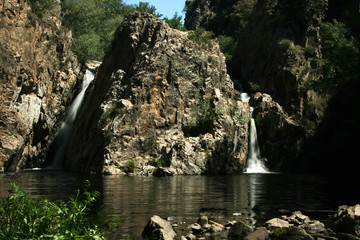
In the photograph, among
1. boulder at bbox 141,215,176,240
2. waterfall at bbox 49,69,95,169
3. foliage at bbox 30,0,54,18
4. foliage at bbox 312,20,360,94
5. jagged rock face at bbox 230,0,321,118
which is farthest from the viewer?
jagged rock face at bbox 230,0,321,118

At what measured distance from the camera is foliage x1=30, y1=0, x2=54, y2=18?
147ft

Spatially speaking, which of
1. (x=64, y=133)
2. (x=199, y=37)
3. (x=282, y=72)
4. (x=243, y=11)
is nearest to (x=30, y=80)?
(x=64, y=133)

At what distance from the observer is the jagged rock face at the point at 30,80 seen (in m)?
35.2

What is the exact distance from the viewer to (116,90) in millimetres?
43812

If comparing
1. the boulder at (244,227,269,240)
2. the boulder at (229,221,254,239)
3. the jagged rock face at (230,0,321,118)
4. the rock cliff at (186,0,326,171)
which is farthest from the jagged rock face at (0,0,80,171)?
the boulder at (244,227,269,240)

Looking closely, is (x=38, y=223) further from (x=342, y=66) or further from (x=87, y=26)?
(x=87, y=26)

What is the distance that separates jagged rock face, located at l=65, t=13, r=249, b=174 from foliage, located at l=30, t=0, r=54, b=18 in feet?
30.6

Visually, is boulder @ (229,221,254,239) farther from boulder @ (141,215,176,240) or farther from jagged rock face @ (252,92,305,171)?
jagged rock face @ (252,92,305,171)

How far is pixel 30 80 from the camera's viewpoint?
38.8m

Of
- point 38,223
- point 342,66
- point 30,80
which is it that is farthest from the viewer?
point 30,80

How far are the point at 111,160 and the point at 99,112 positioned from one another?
7.05 m

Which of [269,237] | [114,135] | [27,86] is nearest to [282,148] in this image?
[114,135]

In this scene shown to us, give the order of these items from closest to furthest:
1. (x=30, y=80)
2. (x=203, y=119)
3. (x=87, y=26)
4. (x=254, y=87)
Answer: (x=30, y=80) → (x=203, y=119) → (x=254, y=87) → (x=87, y=26)

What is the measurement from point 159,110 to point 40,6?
19.6 metres
